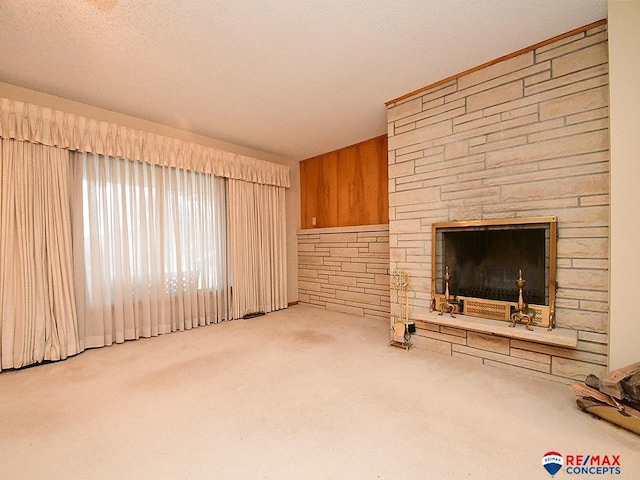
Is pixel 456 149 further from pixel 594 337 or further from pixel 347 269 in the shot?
pixel 347 269

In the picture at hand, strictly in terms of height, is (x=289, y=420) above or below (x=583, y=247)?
below

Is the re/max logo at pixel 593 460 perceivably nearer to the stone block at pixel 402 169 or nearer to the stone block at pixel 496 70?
the stone block at pixel 402 169

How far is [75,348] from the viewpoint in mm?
2559

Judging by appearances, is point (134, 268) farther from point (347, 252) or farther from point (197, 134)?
point (347, 252)

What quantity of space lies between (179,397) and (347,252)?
2.76 metres

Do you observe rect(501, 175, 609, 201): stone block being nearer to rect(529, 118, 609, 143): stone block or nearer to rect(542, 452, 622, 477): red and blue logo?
rect(529, 118, 609, 143): stone block

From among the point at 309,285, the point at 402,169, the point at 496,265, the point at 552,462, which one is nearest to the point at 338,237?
the point at 309,285

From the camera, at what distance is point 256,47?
1971 millimetres

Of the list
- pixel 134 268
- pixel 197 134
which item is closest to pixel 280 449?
pixel 134 268

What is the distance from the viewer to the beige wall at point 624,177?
63.1 inches

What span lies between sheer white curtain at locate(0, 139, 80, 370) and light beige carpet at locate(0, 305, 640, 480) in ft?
0.76

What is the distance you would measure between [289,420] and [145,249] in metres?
2.53

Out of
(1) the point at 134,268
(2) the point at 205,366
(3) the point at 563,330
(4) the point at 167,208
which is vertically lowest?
(2) the point at 205,366

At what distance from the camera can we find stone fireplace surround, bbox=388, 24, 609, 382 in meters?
1.84
